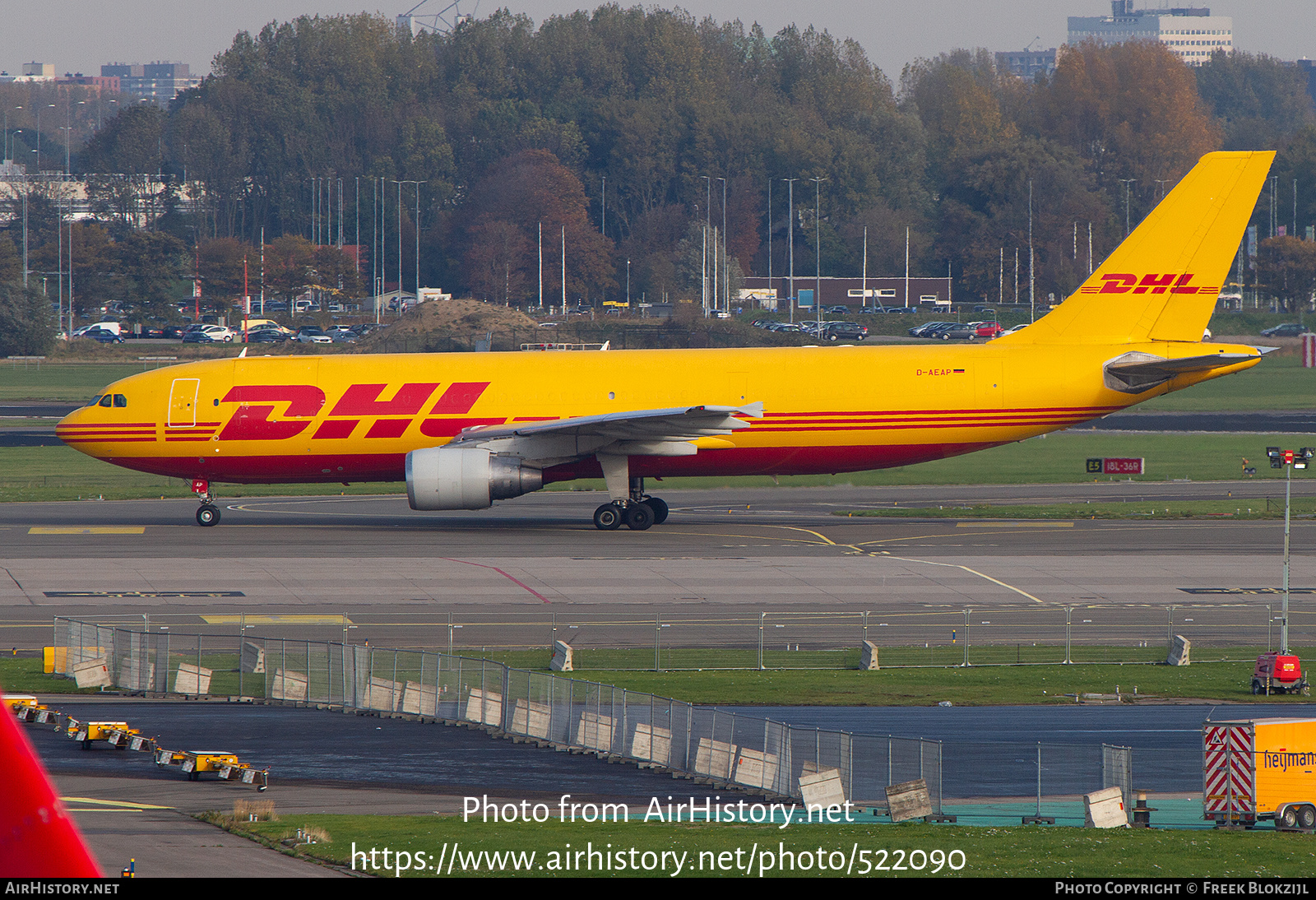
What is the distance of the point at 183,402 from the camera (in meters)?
45.0

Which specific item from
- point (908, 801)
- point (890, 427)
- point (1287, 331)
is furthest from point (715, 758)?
point (1287, 331)

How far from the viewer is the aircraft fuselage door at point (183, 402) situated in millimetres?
44844

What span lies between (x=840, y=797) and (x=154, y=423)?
1281 inches

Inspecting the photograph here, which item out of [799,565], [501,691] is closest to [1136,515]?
[799,565]

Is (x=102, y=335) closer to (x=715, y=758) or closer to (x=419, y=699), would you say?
(x=419, y=699)

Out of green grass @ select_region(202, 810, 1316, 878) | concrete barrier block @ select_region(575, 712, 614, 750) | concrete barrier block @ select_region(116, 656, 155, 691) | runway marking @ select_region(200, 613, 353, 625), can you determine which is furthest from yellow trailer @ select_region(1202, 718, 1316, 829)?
runway marking @ select_region(200, 613, 353, 625)

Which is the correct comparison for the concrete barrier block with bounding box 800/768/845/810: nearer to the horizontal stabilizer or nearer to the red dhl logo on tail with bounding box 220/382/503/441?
the red dhl logo on tail with bounding box 220/382/503/441

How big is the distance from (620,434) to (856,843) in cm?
2728

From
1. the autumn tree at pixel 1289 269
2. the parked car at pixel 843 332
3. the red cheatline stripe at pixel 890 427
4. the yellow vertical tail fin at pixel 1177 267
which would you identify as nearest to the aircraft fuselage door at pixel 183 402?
the red cheatline stripe at pixel 890 427

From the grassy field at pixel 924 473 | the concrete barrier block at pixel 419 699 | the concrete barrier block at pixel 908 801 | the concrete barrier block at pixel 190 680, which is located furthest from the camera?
the grassy field at pixel 924 473

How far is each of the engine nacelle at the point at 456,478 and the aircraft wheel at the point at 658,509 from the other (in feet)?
19.1

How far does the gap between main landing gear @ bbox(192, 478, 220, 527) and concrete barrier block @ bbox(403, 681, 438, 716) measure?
23758 millimetres

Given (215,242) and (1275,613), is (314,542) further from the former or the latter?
(215,242)

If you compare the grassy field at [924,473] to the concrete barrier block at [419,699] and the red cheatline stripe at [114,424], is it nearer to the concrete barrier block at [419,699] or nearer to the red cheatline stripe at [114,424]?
the red cheatline stripe at [114,424]
